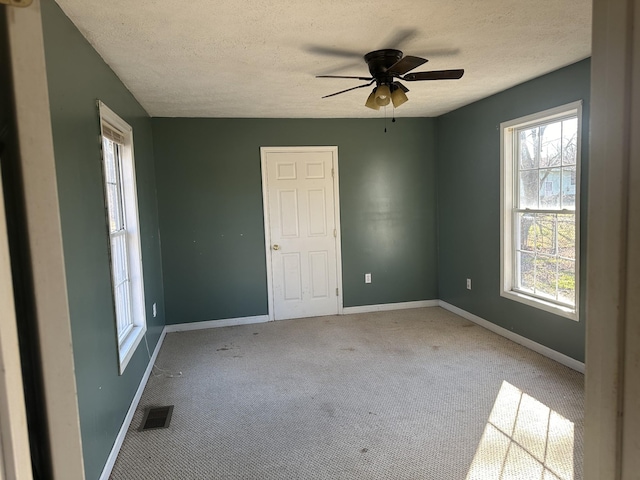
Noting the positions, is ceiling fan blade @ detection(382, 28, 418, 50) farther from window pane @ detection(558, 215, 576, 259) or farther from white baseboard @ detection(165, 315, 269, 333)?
white baseboard @ detection(165, 315, 269, 333)

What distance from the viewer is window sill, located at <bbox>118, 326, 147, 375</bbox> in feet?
8.75

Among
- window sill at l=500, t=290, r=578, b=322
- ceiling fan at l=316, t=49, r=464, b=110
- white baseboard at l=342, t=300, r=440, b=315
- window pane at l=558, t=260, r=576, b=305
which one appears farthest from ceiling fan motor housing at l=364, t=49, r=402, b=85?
white baseboard at l=342, t=300, r=440, b=315

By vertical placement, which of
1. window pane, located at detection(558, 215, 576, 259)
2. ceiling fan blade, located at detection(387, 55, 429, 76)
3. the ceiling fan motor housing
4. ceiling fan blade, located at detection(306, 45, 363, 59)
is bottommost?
window pane, located at detection(558, 215, 576, 259)

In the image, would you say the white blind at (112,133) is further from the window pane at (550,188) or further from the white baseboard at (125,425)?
the window pane at (550,188)

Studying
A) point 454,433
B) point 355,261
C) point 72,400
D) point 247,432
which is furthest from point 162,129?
point 72,400

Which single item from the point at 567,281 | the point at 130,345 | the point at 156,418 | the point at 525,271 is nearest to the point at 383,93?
the point at 567,281

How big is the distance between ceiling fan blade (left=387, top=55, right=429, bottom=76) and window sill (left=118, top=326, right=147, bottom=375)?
2.46 meters

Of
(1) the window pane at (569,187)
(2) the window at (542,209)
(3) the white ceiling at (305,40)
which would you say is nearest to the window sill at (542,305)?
(2) the window at (542,209)

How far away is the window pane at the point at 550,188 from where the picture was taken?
345 centimetres

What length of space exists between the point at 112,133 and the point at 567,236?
3579 millimetres

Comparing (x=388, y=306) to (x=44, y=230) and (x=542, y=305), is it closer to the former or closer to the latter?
(x=542, y=305)

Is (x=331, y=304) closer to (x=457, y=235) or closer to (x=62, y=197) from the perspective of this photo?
(x=457, y=235)

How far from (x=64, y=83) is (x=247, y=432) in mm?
2182

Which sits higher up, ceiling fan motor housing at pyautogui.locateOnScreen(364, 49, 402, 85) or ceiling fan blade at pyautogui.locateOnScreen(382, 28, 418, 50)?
ceiling fan blade at pyautogui.locateOnScreen(382, 28, 418, 50)
